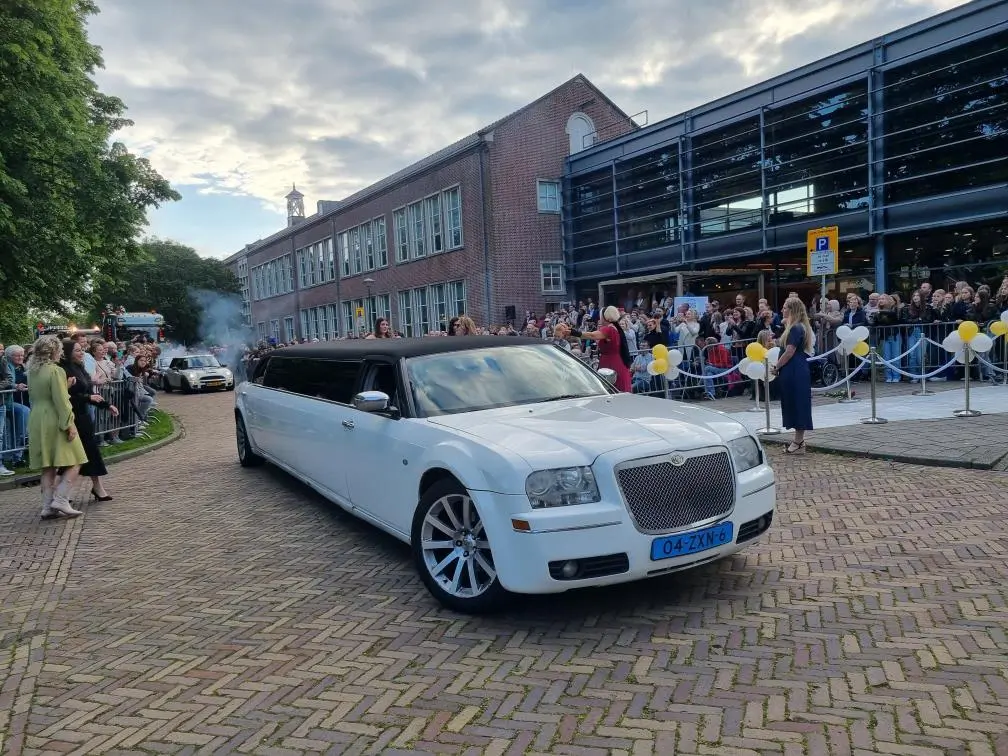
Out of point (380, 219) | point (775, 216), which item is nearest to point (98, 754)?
point (775, 216)

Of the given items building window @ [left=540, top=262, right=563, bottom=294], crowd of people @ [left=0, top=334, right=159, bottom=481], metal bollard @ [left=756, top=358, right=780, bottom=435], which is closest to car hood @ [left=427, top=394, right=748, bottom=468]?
metal bollard @ [left=756, top=358, right=780, bottom=435]

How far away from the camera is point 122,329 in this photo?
3759 cm

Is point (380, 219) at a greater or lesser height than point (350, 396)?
greater

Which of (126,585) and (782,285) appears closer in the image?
(126,585)

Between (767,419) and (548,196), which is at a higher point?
(548,196)

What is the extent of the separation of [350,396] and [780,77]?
19.2 m

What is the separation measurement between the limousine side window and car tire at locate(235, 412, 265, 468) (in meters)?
1.07

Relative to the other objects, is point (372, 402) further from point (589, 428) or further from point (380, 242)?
point (380, 242)

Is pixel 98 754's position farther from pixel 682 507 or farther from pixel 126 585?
pixel 682 507

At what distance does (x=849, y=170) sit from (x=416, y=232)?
21650 millimetres

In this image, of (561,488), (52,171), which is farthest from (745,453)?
(52,171)

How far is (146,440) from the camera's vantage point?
13016mm

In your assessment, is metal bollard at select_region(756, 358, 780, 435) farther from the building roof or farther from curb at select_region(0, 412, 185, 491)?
the building roof

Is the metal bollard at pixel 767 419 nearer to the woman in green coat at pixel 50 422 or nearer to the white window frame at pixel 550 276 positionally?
the woman in green coat at pixel 50 422
